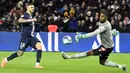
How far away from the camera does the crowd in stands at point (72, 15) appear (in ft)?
81.7

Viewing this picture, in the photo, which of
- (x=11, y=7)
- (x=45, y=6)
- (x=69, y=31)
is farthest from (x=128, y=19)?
(x=11, y=7)

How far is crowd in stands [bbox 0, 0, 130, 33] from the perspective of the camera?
24891 millimetres

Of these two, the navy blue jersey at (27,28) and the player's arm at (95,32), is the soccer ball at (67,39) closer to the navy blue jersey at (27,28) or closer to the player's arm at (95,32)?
the navy blue jersey at (27,28)

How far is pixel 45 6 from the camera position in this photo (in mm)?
28203

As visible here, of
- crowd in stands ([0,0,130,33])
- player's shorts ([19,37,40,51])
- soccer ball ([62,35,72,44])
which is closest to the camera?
player's shorts ([19,37,40,51])

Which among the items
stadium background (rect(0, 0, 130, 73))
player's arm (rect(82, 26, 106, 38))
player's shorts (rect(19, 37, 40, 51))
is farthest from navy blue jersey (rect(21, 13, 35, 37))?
stadium background (rect(0, 0, 130, 73))

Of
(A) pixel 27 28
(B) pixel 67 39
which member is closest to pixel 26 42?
(A) pixel 27 28

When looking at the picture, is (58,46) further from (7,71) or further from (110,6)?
(7,71)

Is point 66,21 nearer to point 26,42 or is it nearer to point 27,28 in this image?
point 27,28

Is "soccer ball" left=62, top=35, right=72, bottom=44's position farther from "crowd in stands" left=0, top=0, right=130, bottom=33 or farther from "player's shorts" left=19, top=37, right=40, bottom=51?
"player's shorts" left=19, top=37, right=40, bottom=51

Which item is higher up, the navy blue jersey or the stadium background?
the navy blue jersey

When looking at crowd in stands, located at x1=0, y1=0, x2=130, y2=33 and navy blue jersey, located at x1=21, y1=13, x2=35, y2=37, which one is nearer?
navy blue jersey, located at x1=21, y1=13, x2=35, y2=37

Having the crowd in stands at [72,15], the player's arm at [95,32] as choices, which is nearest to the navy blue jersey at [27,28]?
the player's arm at [95,32]

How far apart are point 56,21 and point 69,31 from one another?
114cm
